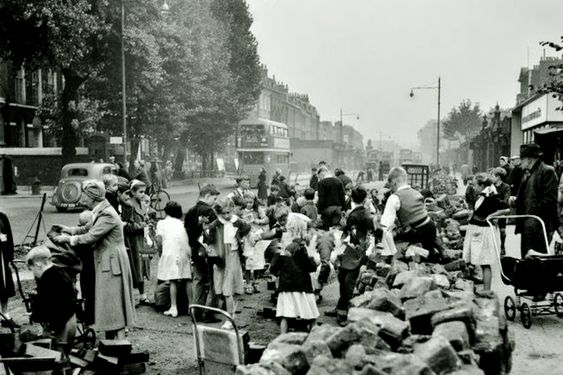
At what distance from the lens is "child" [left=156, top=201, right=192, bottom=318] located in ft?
31.8

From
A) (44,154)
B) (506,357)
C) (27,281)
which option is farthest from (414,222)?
(44,154)

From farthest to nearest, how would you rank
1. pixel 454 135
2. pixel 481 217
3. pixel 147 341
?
pixel 454 135, pixel 481 217, pixel 147 341

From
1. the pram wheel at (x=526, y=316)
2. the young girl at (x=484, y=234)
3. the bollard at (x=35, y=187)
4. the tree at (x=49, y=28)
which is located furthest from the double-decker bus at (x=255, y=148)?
the pram wheel at (x=526, y=316)

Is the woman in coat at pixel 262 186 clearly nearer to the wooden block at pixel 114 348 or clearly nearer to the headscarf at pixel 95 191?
the headscarf at pixel 95 191

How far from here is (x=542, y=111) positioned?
1162 inches

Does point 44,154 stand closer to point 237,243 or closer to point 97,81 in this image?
point 97,81

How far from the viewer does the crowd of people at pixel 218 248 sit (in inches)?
300

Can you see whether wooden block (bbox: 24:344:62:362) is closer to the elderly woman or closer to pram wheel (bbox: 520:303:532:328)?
the elderly woman

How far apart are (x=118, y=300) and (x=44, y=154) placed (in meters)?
37.9

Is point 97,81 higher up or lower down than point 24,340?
higher up

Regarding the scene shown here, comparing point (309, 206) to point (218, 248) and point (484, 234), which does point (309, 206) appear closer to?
point (484, 234)

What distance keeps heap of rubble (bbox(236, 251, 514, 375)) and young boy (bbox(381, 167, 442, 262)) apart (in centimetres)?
257

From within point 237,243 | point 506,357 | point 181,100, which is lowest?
point 506,357

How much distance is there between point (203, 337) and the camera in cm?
585
